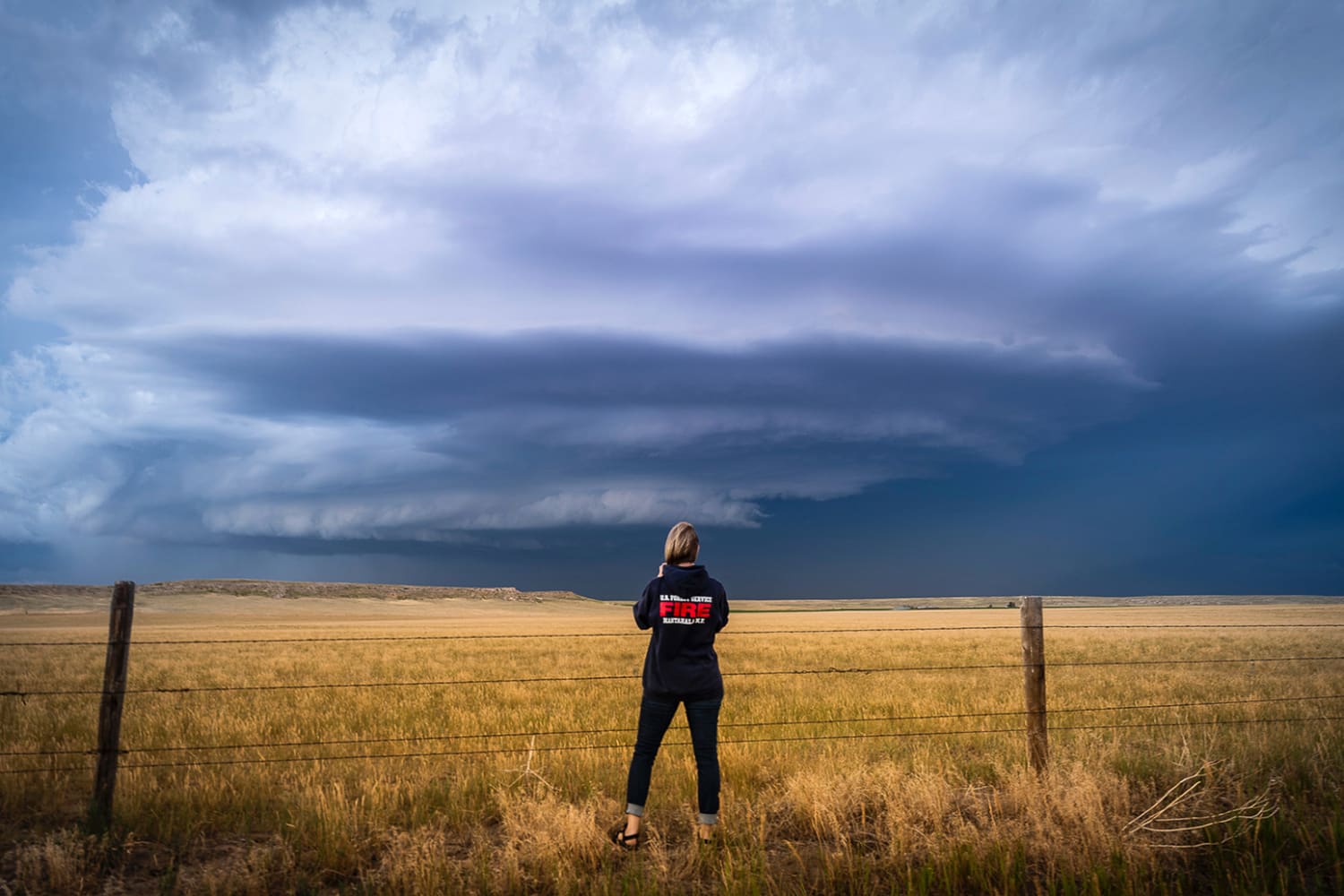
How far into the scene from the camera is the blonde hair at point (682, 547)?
20.3 feet

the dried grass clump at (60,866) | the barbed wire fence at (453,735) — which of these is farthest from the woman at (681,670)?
the dried grass clump at (60,866)

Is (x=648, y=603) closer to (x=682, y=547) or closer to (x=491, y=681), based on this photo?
(x=682, y=547)

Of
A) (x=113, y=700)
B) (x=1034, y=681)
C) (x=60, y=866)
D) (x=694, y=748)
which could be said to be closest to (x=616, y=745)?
(x=694, y=748)

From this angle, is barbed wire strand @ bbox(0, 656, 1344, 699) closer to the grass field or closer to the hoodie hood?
the grass field

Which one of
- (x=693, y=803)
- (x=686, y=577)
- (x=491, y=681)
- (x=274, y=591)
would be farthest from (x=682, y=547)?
(x=274, y=591)

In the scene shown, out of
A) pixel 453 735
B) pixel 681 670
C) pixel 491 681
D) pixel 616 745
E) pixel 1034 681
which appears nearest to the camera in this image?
pixel 681 670

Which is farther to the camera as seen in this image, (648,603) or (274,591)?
(274,591)

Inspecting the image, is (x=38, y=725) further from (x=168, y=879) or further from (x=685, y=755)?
(x=685, y=755)

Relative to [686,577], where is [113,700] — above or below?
below

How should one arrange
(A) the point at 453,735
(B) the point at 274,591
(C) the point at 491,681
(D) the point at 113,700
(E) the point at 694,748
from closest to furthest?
(E) the point at 694,748
(D) the point at 113,700
(A) the point at 453,735
(C) the point at 491,681
(B) the point at 274,591

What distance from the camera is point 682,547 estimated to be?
20.3 feet

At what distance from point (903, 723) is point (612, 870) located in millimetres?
6546

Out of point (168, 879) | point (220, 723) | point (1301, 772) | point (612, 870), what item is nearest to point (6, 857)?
point (168, 879)

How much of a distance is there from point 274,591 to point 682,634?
421 feet
